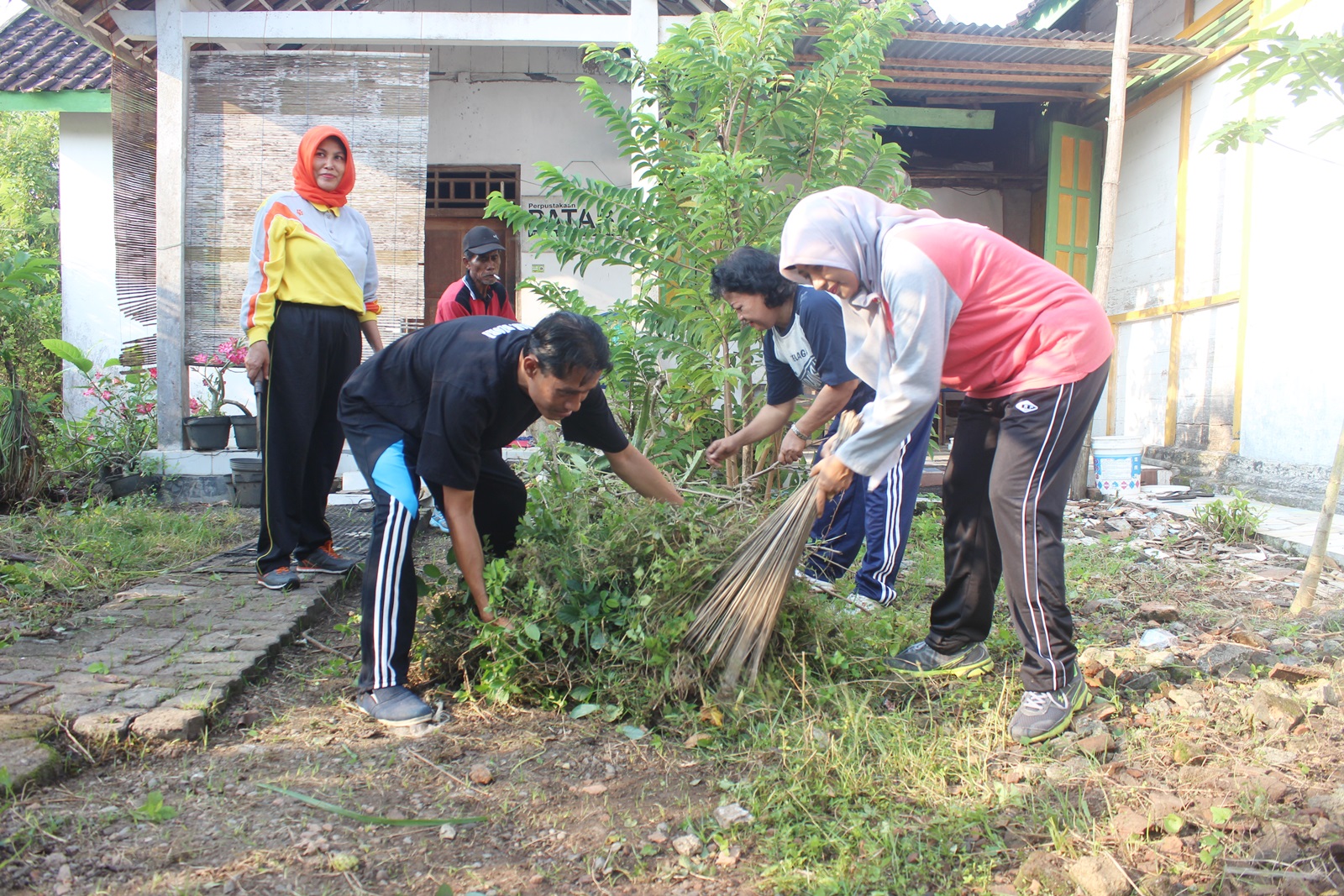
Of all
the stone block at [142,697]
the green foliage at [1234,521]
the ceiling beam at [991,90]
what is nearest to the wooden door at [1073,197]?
the ceiling beam at [991,90]

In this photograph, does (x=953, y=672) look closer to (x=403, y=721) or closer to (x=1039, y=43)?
(x=403, y=721)

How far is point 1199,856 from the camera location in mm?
1755

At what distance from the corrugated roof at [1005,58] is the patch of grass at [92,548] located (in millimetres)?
5234

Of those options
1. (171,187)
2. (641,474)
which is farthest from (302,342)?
(171,187)

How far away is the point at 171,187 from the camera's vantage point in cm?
604

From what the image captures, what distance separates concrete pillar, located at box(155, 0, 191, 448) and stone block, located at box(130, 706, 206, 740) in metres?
4.52

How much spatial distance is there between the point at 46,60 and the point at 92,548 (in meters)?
6.76

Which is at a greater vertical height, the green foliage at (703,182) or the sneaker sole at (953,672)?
the green foliage at (703,182)

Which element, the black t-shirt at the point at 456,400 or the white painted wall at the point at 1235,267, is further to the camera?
the white painted wall at the point at 1235,267

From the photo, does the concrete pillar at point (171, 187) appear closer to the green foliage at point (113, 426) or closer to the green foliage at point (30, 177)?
the green foliage at point (113, 426)

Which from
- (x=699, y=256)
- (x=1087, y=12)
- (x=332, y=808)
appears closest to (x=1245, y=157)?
(x=1087, y=12)

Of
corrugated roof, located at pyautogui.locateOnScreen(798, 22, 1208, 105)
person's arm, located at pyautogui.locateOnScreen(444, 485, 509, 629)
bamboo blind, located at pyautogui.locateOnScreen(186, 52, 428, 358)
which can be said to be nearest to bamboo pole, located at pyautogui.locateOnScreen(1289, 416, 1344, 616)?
person's arm, located at pyautogui.locateOnScreen(444, 485, 509, 629)

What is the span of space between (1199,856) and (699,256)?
3.02 m

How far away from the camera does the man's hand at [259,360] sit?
3.55 meters
